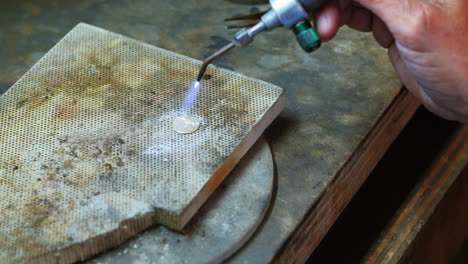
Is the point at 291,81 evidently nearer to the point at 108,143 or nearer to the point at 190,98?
the point at 190,98

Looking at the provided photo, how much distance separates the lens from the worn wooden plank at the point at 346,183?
1.03m

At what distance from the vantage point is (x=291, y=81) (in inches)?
52.6

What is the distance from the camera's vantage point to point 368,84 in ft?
4.34

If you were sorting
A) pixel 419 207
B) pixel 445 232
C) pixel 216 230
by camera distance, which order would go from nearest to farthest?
pixel 216 230 < pixel 419 207 < pixel 445 232

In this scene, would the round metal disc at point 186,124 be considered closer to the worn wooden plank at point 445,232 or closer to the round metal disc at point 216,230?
the round metal disc at point 216,230

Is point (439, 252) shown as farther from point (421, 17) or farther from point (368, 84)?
point (421, 17)

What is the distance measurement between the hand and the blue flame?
0.98 ft

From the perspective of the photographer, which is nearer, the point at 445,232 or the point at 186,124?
the point at 186,124

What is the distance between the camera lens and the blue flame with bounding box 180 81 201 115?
1.10 m

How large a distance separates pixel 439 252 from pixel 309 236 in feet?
2.47

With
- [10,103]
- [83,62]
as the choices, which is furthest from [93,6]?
[10,103]

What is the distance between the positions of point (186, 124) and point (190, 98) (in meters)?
0.08

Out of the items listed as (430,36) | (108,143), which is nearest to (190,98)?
(108,143)

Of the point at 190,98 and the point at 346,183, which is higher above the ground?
the point at 190,98
